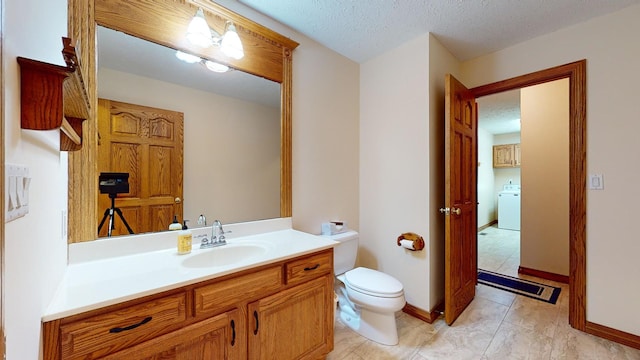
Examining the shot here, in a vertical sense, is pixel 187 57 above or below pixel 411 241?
above

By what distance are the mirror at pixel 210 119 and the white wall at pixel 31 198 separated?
0.36 m

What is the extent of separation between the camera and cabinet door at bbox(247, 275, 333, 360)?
1220mm

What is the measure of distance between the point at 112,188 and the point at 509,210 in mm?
6744

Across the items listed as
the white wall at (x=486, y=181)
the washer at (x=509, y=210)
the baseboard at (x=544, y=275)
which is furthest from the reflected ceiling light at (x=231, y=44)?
the washer at (x=509, y=210)

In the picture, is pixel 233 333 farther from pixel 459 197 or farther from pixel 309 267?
pixel 459 197

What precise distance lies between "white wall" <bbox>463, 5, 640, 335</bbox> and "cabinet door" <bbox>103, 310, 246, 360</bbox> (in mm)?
2518

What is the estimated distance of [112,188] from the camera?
1303 mm

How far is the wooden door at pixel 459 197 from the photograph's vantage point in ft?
6.56

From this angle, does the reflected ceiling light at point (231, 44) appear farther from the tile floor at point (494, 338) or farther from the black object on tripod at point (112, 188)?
the tile floor at point (494, 338)

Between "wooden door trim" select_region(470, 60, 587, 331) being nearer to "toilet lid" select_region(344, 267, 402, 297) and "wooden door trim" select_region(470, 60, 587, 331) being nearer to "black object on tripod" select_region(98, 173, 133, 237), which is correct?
"toilet lid" select_region(344, 267, 402, 297)

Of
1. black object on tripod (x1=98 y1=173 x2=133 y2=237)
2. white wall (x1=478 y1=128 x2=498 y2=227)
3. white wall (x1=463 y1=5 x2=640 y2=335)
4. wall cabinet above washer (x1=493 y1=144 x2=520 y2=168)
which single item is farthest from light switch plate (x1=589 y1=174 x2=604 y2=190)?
wall cabinet above washer (x1=493 y1=144 x2=520 y2=168)

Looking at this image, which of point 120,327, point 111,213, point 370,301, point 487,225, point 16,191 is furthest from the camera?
point 487,225

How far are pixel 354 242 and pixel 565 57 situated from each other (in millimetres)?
2249

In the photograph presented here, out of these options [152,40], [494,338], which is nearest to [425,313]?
[494,338]
